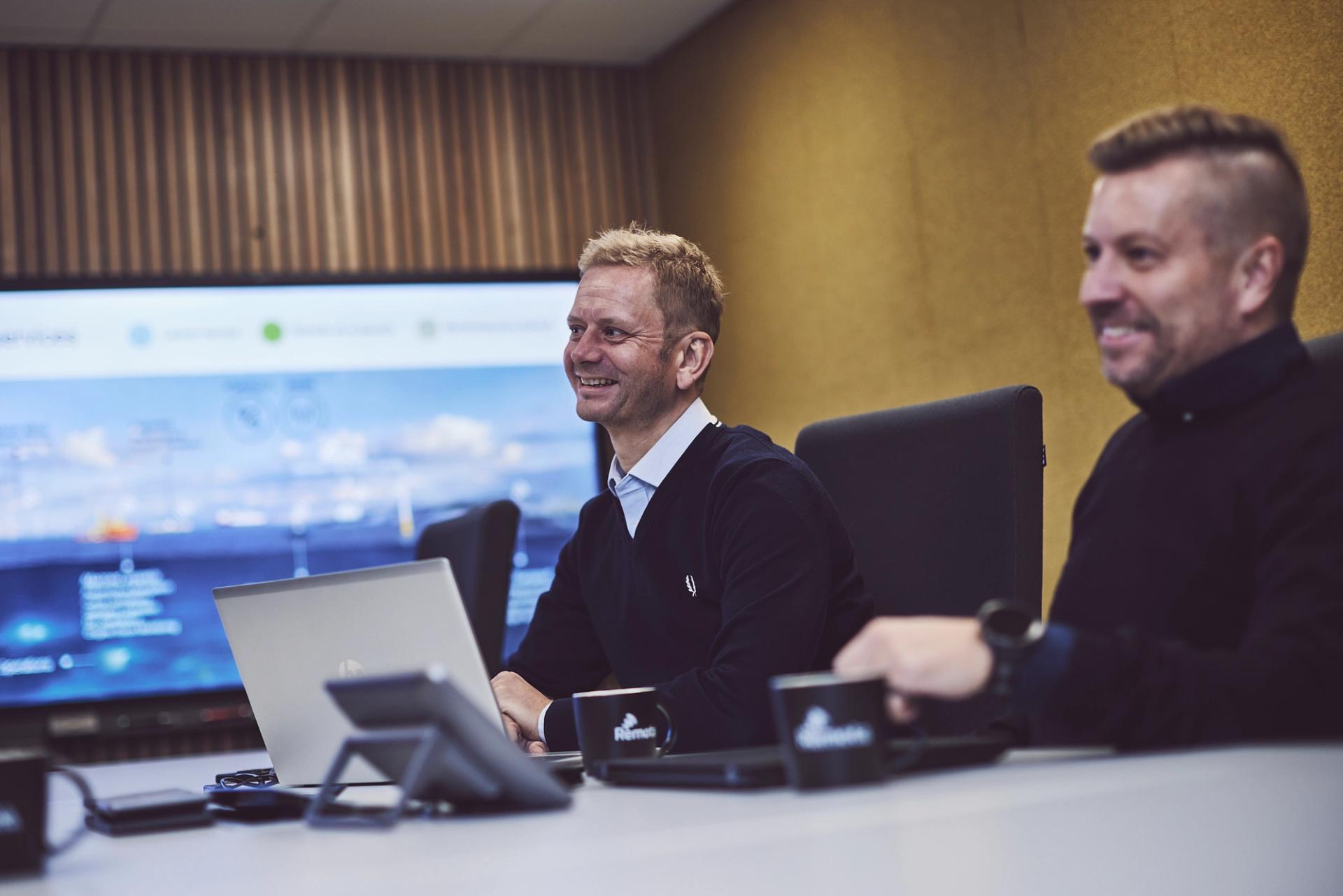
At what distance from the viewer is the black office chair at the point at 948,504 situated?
184cm

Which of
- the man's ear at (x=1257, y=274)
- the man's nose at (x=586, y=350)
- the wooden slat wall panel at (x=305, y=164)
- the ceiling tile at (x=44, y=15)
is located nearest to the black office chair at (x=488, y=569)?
the man's nose at (x=586, y=350)

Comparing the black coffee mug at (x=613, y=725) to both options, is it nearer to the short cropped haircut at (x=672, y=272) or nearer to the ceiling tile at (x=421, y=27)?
the short cropped haircut at (x=672, y=272)

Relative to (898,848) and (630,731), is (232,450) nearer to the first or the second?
(630,731)

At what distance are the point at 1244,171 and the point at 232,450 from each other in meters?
3.64

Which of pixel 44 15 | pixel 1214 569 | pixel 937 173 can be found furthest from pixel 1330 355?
pixel 44 15

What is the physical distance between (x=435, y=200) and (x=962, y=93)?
206 cm

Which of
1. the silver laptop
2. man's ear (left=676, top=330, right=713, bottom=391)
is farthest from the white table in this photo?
man's ear (left=676, top=330, right=713, bottom=391)

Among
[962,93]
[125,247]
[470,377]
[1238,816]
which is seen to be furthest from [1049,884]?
[125,247]

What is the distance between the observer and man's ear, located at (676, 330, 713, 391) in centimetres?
227

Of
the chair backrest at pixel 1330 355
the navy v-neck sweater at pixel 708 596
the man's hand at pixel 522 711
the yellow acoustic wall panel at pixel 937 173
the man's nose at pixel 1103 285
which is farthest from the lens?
the yellow acoustic wall panel at pixel 937 173

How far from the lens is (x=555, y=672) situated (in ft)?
7.42

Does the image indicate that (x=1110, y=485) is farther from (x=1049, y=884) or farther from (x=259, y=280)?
(x=259, y=280)

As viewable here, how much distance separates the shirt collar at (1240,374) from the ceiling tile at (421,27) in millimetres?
3632

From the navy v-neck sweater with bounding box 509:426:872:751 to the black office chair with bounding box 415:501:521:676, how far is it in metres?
0.41
